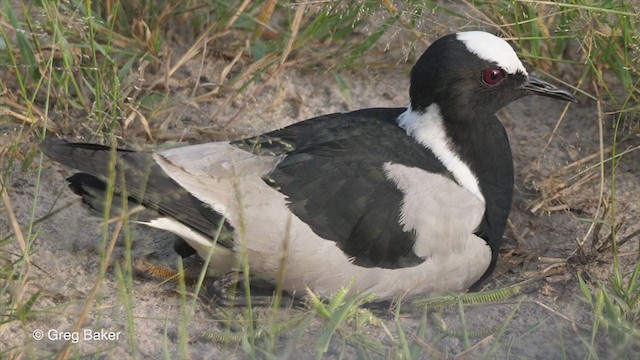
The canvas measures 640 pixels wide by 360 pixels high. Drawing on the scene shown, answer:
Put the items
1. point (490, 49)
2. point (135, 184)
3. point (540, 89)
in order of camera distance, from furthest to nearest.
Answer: point (540, 89) → point (490, 49) → point (135, 184)

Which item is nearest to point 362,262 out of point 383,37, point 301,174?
point 301,174

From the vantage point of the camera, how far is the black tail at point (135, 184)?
3.18 metres

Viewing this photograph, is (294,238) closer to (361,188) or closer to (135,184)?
(361,188)

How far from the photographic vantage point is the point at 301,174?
131 inches

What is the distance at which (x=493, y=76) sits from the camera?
3572 millimetres

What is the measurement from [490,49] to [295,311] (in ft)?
3.53

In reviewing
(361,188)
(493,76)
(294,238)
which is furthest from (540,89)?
(294,238)

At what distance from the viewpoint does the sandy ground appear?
3037mm

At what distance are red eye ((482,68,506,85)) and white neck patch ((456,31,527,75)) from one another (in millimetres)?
22

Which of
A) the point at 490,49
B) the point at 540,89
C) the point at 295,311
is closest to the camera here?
the point at 295,311

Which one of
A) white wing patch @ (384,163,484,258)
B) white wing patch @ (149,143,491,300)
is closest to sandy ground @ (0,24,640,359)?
white wing patch @ (149,143,491,300)

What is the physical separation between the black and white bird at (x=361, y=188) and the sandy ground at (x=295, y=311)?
0.55ft

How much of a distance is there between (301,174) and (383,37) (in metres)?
1.42

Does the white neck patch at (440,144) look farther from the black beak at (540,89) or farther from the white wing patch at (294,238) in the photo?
the black beak at (540,89)
